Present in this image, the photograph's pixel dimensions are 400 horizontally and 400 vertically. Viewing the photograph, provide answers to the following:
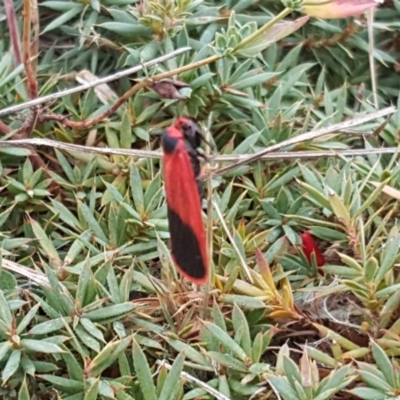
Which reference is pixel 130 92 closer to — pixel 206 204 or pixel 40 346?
pixel 206 204

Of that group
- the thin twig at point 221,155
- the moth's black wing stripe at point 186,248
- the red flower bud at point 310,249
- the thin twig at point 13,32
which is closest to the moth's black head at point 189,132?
the moth's black wing stripe at point 186,248

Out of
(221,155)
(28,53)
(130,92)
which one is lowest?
(221,155)

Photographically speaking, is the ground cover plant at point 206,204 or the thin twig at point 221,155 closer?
the ground cover plant at point 206,204

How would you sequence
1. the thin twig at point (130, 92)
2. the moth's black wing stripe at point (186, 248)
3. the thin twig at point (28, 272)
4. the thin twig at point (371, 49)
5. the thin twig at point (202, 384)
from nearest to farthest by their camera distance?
1. the moth's black wing stripe at point (186, 248)
2. the thin twig at point (202, 384)
3. the thin twig at point (28, 272)
4. the thin twig at point (130, 92)
5. the thin twig at point (371, 49)

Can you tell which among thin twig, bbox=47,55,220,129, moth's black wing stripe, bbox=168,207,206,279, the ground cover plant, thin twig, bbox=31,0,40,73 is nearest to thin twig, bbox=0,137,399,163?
the ground cover plant

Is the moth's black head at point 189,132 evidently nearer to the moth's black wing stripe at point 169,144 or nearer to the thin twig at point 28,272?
the moth's black wing stripe at point 169,144

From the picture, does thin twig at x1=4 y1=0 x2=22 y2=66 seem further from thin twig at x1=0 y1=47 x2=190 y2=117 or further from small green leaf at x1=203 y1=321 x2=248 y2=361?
small green leaf at x1=203 y1=321 x2=248 y2=361

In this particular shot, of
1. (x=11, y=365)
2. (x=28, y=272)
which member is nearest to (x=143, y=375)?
(x=11, y=365)

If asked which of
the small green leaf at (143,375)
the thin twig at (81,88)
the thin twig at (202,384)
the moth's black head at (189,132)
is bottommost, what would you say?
the thin twig at (202,384)
